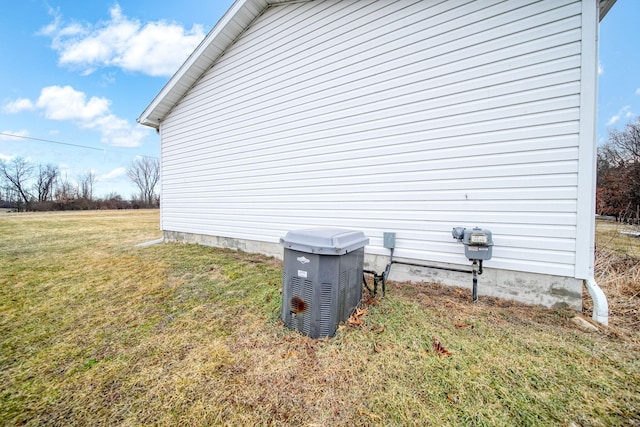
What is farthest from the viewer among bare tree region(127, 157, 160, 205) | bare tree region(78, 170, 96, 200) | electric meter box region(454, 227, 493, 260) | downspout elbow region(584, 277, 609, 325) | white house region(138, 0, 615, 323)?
bare tree region(127, 157, 160, 205)

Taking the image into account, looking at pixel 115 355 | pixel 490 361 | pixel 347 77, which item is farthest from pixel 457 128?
pixel 115 355

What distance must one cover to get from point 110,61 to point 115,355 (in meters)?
23.6

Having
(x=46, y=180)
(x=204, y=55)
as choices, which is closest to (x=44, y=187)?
(x=46, y=180)

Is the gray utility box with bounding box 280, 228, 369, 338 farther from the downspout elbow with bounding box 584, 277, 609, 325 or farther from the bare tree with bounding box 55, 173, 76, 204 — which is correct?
the bare tree with bounding box 55, 173, 76, 204

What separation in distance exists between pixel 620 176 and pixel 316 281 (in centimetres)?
2297

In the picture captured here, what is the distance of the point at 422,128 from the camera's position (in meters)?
3.69

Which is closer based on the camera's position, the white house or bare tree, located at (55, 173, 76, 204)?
the white house

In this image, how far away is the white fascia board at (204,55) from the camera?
5418 mm

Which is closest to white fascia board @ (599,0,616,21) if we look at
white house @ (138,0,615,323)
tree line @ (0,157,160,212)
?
white house @ (138,0,615,323)

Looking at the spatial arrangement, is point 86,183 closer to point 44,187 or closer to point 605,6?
point 44,187

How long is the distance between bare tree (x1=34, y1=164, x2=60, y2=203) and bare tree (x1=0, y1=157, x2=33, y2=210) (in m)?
1.62

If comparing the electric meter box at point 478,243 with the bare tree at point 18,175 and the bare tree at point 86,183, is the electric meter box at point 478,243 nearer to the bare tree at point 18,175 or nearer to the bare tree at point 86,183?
the bare tree at point 86,183

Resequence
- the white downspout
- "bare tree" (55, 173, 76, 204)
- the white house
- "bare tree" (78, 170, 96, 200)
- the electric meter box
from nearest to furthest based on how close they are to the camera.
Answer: the white downspout → the white house → the electric meter box → "bare tree" (55, 173, 76, 204) → "bare tree" (78, 170, 96, 200)

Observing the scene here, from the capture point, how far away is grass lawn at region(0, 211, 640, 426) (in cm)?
159
